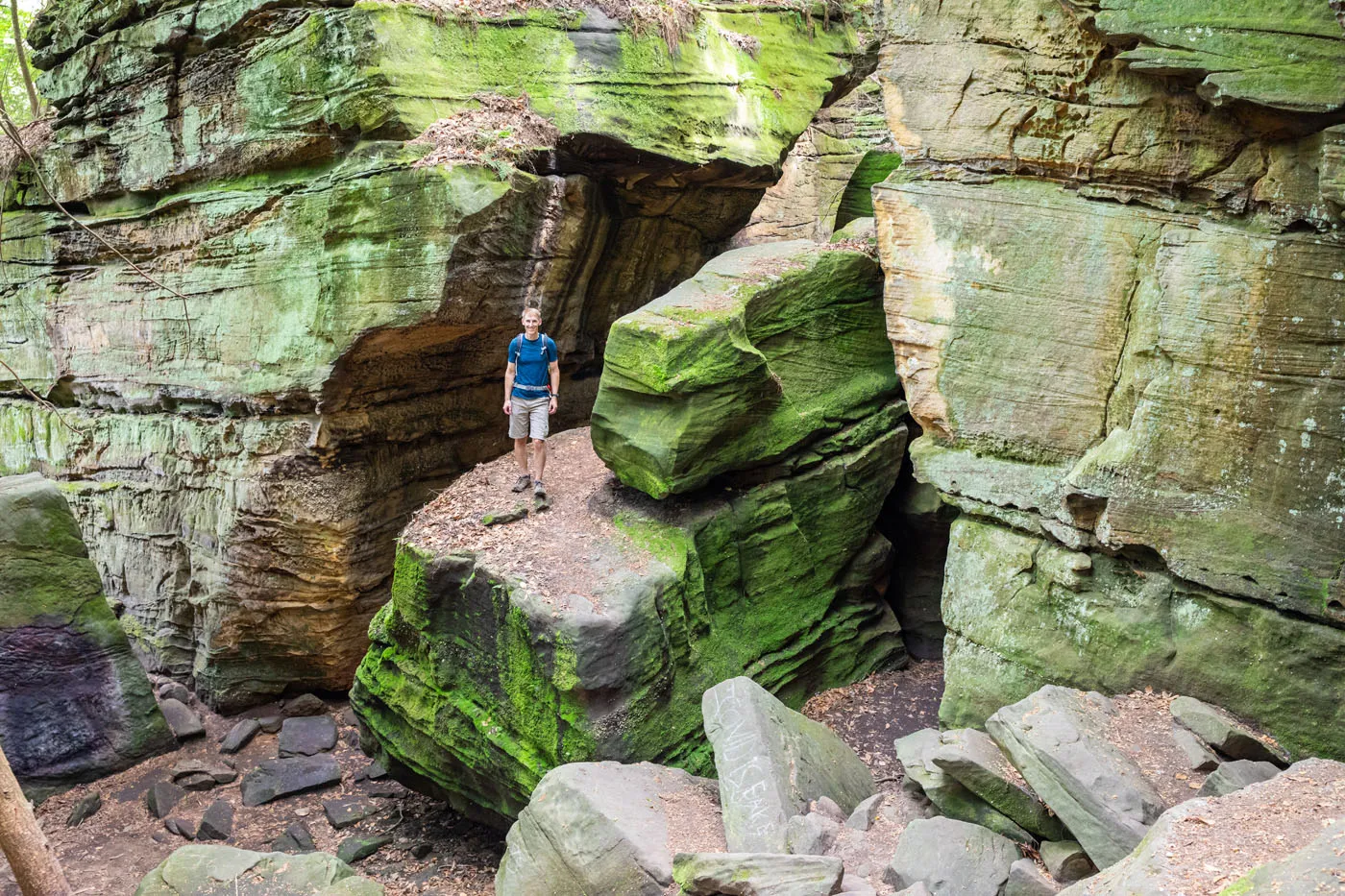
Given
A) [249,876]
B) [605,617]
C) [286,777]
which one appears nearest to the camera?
[249,876]

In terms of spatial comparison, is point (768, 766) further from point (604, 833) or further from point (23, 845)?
point (23, 845)

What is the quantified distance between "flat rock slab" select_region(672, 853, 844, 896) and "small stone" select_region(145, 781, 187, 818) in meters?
6.32

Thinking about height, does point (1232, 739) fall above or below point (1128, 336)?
below

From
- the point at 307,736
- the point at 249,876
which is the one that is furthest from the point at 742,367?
the point at 307,736

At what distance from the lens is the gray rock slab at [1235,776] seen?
4793 millimetres

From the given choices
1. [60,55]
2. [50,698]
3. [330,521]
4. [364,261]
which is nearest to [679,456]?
[364,261]

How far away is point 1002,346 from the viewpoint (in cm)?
655

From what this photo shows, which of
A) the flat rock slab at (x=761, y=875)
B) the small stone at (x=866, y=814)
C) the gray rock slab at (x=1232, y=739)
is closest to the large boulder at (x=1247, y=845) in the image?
the gray rock slab at (x=1232, y=739)

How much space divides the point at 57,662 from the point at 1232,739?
32.9ft

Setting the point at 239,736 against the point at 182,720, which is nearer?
the point at 239,736

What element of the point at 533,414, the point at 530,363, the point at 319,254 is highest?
the point at 319,254

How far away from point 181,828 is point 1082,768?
7943 mm

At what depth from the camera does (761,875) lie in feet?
15.7

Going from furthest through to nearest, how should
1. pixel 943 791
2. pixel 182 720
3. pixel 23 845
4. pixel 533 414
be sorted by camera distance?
pixel 182 720 → pixel 533 414 → pixel 943 791 → pixel 23 845
